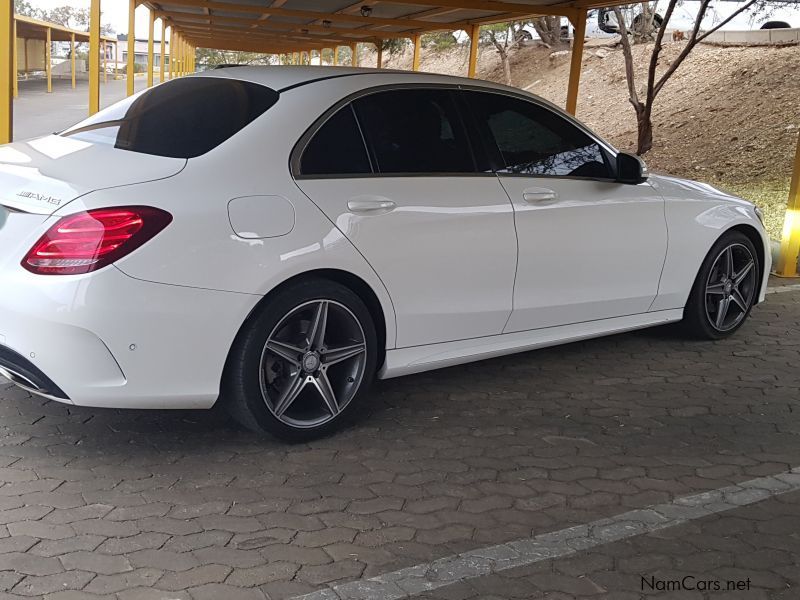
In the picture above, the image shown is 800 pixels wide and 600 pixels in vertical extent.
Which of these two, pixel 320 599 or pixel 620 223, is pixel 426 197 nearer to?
pixel 620 223

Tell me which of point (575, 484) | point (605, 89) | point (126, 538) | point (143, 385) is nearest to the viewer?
point (126, 538)

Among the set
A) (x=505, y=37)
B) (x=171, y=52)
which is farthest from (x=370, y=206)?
(x=505, y=37)

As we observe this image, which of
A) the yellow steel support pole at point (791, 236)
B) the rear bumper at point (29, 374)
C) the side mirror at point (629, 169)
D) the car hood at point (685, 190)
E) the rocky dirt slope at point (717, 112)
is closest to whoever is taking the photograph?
the rear bumper at point (29, 374)

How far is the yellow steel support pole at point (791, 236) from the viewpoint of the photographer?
8.23m

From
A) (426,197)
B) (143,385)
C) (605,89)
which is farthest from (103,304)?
(605,89)

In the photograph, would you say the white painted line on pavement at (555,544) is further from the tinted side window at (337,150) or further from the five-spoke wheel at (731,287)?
the five-spoke wheel at (731,287)

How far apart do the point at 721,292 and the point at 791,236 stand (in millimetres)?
2737

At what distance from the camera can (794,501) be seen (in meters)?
3.82

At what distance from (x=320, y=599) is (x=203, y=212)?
5.27 feet

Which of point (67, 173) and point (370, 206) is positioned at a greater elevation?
point (67, 173)

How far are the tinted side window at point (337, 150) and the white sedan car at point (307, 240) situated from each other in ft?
0.03

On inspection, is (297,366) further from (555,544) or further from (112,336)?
(555,544)

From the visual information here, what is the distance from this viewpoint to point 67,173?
3.75 meters

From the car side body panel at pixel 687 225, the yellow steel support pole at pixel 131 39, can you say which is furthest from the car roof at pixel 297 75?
the yellow steel support pole at pixel 131 39
